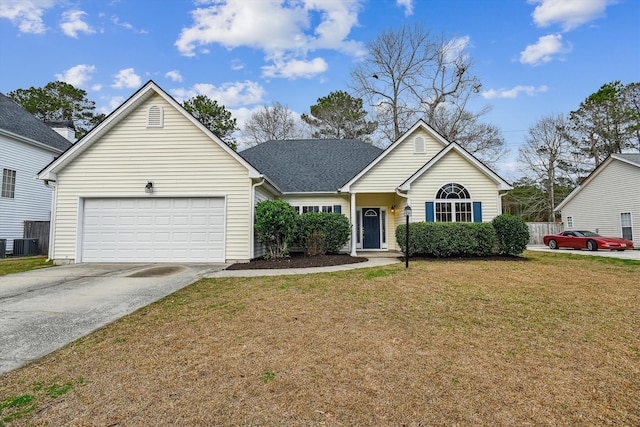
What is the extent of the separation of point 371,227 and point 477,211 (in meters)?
5.01

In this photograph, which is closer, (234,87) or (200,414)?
(200,414)

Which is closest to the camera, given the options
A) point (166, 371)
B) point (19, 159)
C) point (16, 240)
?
point (166, 371)

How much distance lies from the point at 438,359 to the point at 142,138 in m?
11.8

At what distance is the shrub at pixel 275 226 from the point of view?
35.1ft

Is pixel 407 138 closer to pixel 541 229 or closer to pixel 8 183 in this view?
pixel 541 229

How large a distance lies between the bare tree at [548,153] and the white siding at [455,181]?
2433 cm

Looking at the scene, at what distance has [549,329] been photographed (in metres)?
4.24

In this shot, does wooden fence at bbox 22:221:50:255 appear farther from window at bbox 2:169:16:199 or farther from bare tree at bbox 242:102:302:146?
bare tree at bbox 242:102:302:146

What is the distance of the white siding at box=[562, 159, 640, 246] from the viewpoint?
59.1 ft

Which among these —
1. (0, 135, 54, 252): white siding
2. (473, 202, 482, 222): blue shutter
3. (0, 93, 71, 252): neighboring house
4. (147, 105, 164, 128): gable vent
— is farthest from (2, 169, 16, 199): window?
(473, 202, 482, 222): blue shutter

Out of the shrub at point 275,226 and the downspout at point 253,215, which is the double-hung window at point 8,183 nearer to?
the downspout at point 253,215

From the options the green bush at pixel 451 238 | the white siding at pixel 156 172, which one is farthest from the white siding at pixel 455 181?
the white siding at pixel 156 172

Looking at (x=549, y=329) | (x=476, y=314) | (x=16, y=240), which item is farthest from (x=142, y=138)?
(x=549, y=329)

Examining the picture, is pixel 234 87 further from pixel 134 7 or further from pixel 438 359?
pixel 438 359
